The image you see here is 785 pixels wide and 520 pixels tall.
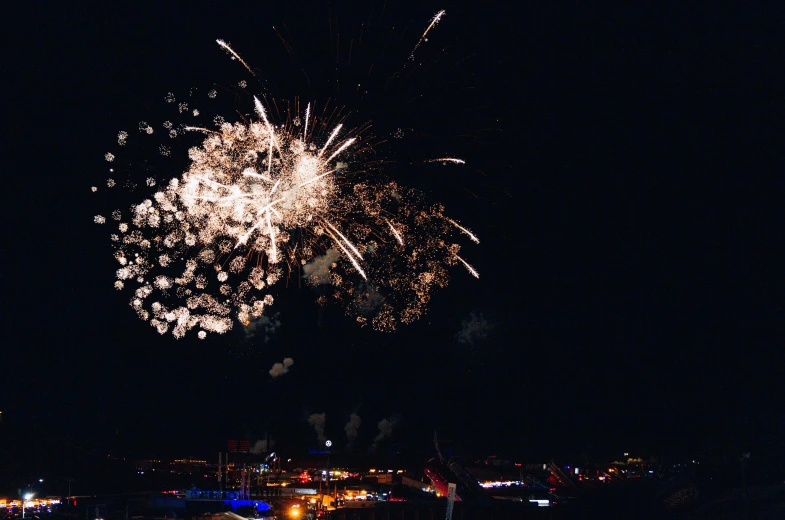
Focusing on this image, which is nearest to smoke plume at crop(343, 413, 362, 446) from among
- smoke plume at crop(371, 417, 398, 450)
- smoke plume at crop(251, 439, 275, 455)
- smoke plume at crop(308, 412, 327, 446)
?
smoke plume at crop(308, 412, 327, 446)

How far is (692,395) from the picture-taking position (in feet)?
157

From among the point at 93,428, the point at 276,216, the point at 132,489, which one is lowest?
the point at 132,489

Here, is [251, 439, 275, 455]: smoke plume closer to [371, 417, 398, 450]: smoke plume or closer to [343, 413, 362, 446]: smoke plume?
[343, 413, 362, 446]: smoke plume

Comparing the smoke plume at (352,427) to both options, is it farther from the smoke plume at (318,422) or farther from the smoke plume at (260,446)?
the smoke plume at (260,446)

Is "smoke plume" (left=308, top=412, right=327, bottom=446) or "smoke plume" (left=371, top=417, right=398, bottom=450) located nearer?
"smoke plume" (left=371, top=417, right=398, bottom=450)

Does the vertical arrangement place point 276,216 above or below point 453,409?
above

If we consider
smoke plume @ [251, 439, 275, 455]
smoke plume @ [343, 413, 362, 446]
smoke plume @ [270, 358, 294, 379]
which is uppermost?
smoke plume @ [270, 358, 294, 379]

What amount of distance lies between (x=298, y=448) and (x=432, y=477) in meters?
53.7

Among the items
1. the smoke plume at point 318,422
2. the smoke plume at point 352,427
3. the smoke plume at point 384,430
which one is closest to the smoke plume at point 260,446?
the smoke plume at point 318,422

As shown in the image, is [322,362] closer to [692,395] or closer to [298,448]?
[298,448]

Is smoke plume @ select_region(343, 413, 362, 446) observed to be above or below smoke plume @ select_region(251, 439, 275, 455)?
above

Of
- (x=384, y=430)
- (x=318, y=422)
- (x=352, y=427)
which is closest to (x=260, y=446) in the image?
(x=318, y=422)

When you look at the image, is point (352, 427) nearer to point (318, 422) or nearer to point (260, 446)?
point (318, 422)

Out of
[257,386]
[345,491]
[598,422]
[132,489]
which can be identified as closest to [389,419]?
[257,386]
